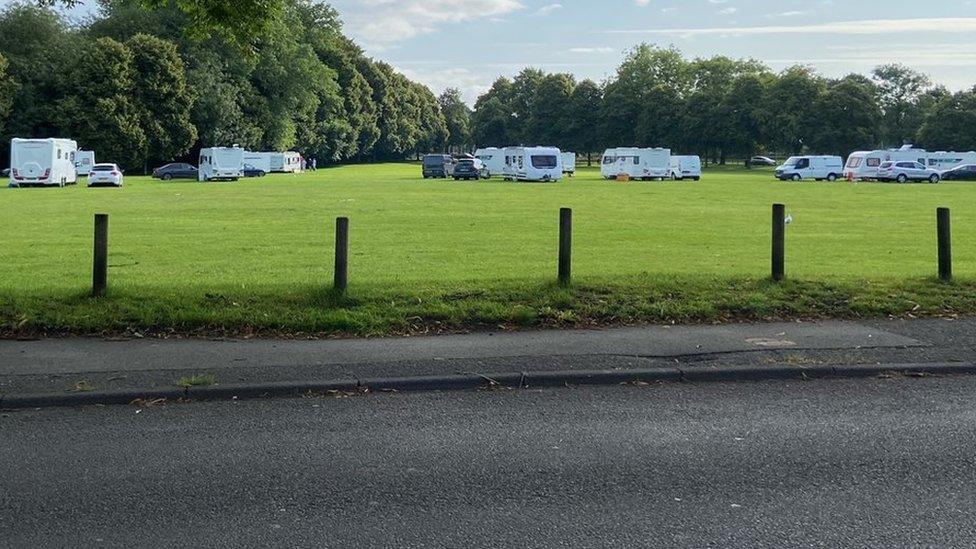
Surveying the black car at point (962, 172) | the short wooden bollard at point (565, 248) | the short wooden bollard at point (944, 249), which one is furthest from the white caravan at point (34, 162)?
the black car at point (962, 172)

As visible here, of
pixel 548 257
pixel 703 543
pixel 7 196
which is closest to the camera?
pixel 703 543

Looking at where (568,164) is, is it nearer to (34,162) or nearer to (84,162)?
(84,162)

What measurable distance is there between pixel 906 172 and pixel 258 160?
53.9 m

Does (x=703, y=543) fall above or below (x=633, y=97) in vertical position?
below

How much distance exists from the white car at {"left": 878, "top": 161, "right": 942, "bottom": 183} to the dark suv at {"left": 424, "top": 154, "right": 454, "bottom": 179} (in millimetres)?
32902

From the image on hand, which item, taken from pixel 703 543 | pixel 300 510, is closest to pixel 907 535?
pixel 703 543

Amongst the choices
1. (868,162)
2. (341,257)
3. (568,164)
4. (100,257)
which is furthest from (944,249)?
(568,164)

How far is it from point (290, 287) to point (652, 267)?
6177 mm

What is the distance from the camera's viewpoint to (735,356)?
907 centimetres

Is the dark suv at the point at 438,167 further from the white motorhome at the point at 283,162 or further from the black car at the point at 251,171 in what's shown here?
the white motorhome at the point at 283,162

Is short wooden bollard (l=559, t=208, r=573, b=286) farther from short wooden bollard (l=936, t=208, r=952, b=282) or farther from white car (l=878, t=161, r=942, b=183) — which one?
white car (l=878, t=161, r=942, b=183)

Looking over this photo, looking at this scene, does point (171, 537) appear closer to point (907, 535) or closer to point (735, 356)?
point (907, 535)

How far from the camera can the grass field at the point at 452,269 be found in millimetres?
10602

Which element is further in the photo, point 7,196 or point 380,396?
point 7,196
